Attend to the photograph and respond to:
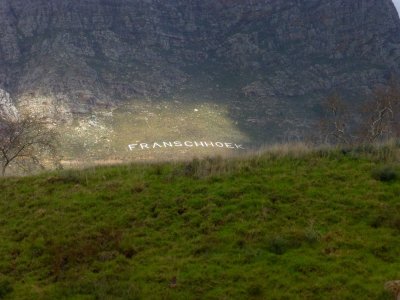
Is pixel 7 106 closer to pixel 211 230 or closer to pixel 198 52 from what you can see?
pixel 198 52

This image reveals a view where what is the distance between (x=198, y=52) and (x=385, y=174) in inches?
3600

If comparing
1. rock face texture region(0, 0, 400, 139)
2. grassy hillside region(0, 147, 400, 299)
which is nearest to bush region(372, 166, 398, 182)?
grassy hillside region(0, 147, 400, 299)

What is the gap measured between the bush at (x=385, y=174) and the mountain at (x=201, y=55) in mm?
64669

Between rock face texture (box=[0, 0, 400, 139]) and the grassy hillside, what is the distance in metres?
66.5

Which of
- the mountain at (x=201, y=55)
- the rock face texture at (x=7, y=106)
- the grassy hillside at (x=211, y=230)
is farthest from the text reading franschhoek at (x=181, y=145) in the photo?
the grassy hillside at (x=211, y=230)

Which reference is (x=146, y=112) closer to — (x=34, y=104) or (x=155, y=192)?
(x=34, y=104)

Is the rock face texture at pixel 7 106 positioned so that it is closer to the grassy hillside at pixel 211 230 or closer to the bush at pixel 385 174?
the grassy hillside at pixel 211 230

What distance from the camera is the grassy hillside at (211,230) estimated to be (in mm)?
9938

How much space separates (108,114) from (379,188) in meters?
71.4

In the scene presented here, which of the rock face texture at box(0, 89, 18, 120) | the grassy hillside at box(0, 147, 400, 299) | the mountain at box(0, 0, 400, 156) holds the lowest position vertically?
the grassy hillside at box(0, 147, 400, 299)

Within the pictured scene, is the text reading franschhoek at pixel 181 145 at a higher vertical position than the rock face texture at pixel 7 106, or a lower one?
lower

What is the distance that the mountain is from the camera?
8475cm

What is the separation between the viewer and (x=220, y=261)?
10.7 m

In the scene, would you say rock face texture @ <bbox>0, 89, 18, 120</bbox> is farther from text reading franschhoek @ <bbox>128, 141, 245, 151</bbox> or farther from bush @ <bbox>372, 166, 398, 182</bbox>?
bush @ <bbox>372, 166, 398, 182</bbox>
